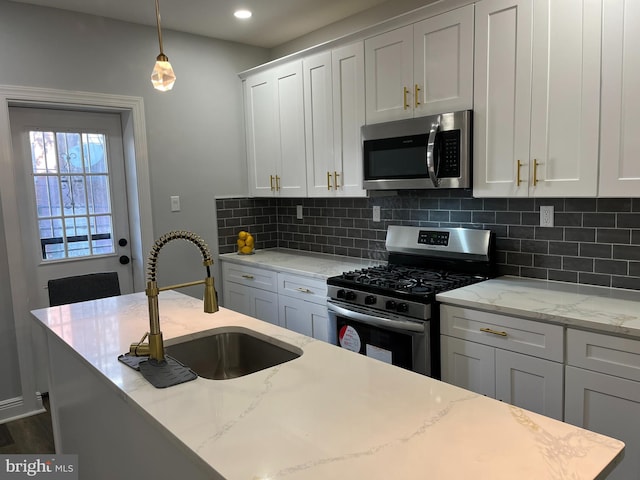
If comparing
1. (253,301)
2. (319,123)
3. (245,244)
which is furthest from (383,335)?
(245,244)

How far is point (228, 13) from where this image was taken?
341cm

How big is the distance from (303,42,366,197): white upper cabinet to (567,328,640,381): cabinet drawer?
5.38 ft

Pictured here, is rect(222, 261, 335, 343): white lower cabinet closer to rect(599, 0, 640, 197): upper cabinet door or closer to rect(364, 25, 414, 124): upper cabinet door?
rect(364, 25, 414, 124): upper cabinet door

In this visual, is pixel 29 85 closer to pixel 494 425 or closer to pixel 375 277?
pixel 375 277

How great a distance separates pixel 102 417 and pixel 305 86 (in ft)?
8.53

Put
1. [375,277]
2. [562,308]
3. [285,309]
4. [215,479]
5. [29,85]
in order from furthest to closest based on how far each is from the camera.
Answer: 1. [285,309]
2. [29,85]
3. [375,277]
4. [562,308]
5. [215,479]

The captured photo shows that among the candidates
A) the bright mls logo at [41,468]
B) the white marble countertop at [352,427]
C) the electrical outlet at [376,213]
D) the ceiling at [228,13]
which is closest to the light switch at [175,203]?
the ceiling at [228,13]

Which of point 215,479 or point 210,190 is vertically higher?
point 210,190

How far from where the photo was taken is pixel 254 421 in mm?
1172

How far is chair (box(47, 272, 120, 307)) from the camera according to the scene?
272 centimetres

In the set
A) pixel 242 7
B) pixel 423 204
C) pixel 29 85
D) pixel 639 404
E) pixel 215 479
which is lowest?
pixel 639 404

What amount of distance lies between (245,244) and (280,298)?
2.76 ft

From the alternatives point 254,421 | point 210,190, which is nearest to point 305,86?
point 210,190

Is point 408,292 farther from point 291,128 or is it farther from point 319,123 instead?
point 291,128
